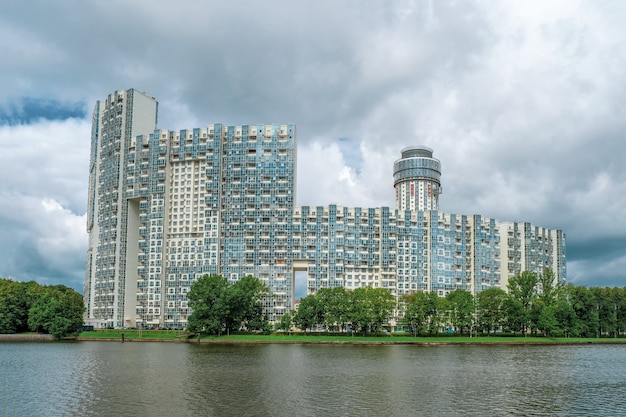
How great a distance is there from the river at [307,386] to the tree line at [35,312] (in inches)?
1810

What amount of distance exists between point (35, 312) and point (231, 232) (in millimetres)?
60487

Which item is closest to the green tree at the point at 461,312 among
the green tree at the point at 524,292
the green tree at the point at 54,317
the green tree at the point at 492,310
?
the green tree at the point at 492,310

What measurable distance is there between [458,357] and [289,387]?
45.3 m

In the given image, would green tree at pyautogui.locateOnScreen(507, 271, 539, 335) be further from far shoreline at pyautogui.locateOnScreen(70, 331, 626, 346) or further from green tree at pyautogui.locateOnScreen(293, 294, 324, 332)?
green tree at pyautogui.locateOnScreen(293, 294, 324, 332)

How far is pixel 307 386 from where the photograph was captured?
59.0 metres

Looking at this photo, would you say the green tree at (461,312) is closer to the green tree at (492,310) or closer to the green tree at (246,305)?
the green tree at (492,310)

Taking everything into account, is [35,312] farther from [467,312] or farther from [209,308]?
[467,312]

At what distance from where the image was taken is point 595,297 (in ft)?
519

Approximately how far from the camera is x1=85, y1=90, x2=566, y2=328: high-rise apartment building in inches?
7057

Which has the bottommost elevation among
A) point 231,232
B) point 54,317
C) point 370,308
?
point 54,317

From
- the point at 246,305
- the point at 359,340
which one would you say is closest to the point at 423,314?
the point at 359,340

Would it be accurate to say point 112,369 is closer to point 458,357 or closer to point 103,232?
point 458,357

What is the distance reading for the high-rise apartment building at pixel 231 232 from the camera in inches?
7057

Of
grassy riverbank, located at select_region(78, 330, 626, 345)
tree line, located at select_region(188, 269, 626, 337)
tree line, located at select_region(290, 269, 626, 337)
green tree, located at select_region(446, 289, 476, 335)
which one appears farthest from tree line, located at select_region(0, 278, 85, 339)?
green tree, located at select_region(446, 289, 476, 335)
